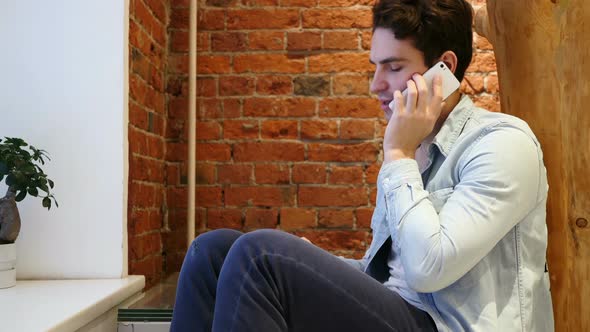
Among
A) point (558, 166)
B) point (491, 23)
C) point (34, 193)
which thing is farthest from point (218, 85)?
point (558, 166)

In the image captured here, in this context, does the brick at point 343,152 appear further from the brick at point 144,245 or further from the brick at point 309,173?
the brick at point 144,245

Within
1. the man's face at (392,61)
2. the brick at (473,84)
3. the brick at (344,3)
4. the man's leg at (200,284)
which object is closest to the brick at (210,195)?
the brick at (344,3)

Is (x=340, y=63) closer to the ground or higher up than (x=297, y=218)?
higher up

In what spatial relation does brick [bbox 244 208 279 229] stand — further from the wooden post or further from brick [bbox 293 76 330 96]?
the wooden post

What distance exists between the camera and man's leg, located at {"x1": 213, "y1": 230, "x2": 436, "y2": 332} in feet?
3.51

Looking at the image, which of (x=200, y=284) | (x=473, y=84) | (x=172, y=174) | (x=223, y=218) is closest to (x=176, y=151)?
(x=172, y=174)

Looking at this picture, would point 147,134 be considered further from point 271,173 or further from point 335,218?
point 335,218

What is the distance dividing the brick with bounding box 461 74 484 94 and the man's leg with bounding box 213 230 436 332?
156cm

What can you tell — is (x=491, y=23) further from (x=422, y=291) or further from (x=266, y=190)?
(x=266, y=190)

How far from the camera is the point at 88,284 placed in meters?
1.80

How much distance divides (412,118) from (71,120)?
1116mm

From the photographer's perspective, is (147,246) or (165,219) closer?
(147,246)

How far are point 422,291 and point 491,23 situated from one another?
71 cm

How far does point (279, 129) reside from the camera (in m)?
2.54
